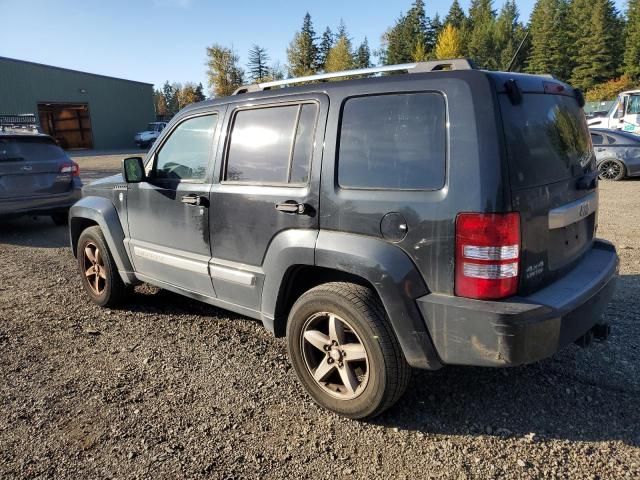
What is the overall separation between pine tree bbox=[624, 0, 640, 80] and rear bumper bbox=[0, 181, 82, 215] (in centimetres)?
7264

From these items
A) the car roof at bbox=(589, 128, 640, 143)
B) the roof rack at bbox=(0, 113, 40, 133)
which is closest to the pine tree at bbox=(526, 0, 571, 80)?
the car roof at bbox=(589, 128, 640, 143)

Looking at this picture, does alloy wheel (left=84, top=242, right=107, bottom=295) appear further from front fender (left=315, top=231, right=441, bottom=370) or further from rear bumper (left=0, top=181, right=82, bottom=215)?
rear bumper (left=0, top=181, right=82, bottom=215)

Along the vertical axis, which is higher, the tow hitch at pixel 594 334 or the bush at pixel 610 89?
the bush at pixel 610 89

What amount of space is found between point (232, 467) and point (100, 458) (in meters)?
0.73

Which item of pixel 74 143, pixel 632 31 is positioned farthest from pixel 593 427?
pixel 632 31

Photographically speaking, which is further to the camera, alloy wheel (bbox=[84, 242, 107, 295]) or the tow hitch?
alloy wheel (bbox=[84, 242, 107, 295])

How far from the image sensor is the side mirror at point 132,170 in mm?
4062

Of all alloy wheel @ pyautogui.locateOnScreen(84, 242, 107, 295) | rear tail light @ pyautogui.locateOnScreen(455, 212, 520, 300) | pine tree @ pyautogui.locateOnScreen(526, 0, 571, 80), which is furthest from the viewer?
pine tree @ pyautogui.locateOnScreen(526, 0, 571, 80)

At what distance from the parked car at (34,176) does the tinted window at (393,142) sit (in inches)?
276

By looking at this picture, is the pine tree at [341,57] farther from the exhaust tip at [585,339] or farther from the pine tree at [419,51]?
the exhaust tip at [585,339]

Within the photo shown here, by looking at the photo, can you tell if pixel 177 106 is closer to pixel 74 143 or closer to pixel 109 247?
pixel 74 143

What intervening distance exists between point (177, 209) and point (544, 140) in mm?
2606

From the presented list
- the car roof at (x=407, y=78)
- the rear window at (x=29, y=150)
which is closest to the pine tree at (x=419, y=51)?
the rear window at (x=29, y=150)

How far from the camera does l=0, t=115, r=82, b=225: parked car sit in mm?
7793
